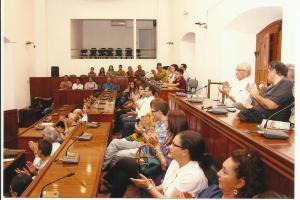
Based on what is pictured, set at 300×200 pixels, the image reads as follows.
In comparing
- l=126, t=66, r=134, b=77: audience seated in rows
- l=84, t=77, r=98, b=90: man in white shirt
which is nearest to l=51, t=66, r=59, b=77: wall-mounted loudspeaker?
l=84, t=77, r=98, b=90: man in white shirt

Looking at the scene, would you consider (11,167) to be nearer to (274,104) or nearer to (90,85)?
(274,104)

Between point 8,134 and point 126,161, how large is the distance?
326cm

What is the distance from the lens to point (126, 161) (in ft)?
11.4

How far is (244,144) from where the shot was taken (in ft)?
7.03

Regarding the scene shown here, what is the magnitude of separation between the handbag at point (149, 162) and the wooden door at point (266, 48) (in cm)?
308

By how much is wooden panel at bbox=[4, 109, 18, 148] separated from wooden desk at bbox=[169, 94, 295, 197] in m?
3.45

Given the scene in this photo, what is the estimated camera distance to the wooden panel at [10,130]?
593 centimetres

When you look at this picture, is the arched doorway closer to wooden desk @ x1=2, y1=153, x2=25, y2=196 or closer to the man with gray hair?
the man with gray hair

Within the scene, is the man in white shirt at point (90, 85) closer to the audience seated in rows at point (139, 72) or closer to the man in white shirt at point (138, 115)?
the audience seated in rows at point (139, 72)

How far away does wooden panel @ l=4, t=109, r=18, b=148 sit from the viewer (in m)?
5.93

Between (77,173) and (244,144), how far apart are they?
49.5 inches

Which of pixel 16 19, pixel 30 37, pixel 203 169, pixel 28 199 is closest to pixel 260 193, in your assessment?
pixel 203 169

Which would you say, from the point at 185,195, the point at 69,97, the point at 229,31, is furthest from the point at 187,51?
the point at 185,195

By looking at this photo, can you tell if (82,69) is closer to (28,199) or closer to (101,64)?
(101,64)
